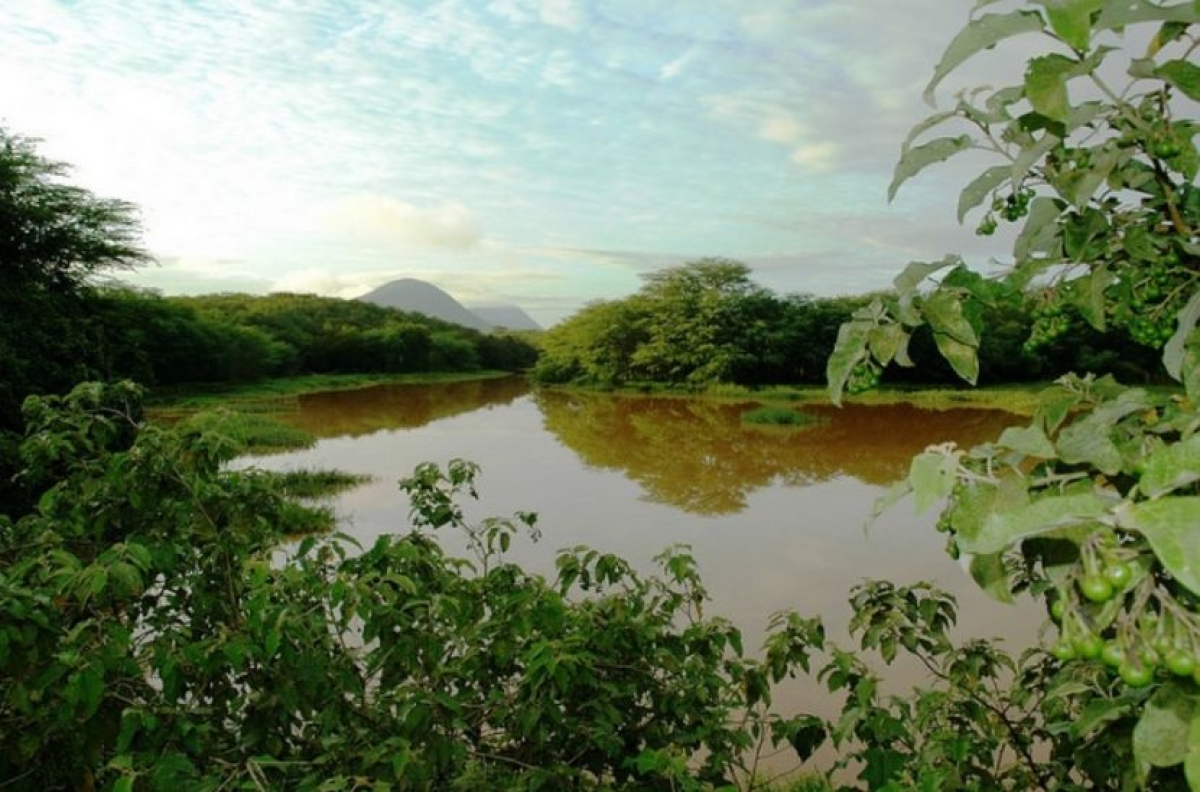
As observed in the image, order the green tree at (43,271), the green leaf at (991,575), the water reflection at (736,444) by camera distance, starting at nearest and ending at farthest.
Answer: the green leaf at (991,575) < the green tree at (43,271) < the water reflection at (736,444)

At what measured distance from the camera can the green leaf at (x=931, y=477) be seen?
2.35 ft

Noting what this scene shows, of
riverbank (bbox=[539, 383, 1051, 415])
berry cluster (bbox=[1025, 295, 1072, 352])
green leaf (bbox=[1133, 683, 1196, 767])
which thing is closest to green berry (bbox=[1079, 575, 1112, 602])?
green leaf (bbox=[1133, 683, 1196, 767])

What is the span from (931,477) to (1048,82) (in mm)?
447

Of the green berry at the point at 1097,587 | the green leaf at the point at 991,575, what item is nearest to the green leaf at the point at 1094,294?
the green leaf at the point at 991,575

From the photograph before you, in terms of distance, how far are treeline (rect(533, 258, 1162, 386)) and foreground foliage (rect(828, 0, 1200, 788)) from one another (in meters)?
34.4

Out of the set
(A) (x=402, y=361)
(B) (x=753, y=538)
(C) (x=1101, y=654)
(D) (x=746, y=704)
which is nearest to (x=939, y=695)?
(D) (x=746, y=704)

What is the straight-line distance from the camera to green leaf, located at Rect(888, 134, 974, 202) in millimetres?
1052

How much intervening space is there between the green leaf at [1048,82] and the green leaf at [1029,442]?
0.34 meters

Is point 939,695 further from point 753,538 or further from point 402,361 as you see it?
point 402,361

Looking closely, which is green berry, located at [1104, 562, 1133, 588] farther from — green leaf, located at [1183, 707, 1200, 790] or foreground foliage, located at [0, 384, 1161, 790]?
foreground foliage, located at [0, 384, 1161, 790]

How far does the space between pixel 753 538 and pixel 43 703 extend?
9603 millimetres

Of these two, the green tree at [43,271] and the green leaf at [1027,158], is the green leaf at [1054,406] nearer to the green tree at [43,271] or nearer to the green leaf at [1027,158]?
the green leaf at [1027,158]

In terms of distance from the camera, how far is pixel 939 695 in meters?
2.29

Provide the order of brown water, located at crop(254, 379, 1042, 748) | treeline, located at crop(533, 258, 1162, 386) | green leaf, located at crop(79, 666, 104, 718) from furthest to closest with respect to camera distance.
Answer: treeline, located at crop(533, 258, 1162, 386), brown water, located at crop(254, 379, 1042, 748), green leaf, located at crop(79, 666, 104, 718)
